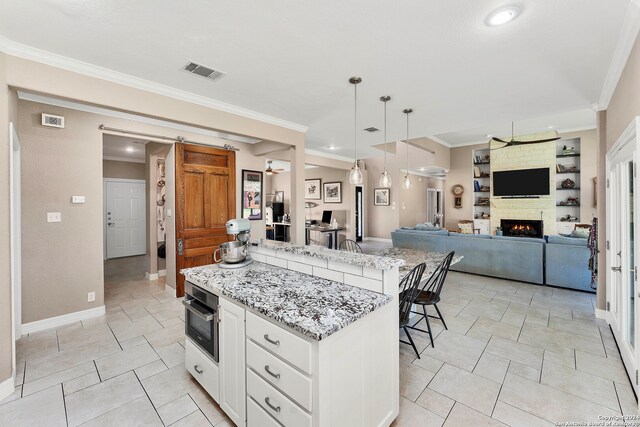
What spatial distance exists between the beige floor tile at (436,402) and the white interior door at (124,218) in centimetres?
754

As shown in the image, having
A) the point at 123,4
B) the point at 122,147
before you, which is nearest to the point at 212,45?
the point at 123,4

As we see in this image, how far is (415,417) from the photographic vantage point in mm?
1834

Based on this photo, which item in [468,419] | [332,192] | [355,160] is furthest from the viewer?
[332,192]

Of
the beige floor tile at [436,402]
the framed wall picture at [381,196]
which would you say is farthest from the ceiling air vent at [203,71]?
the framed wall picture at [381,196]

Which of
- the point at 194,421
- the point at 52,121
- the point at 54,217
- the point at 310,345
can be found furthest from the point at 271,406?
the point at 52,121

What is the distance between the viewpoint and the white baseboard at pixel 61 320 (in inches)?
120

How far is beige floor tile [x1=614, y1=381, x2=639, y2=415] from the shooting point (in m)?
1.88

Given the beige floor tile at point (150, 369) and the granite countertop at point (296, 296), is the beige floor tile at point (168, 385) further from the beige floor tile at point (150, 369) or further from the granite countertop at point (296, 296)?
the granite countertop at point (296, 296)

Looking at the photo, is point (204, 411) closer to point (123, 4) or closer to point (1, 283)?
point (1, 283)

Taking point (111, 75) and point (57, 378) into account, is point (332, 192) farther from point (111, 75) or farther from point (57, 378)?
point (57, 378)

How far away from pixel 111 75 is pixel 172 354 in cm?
259

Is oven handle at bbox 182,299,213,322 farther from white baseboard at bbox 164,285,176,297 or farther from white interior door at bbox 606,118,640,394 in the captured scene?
white interior door at bbox 606,118,640,394

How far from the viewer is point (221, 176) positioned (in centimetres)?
Result: 452

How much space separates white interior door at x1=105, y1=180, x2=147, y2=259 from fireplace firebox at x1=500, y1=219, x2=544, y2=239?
31.3 ft
